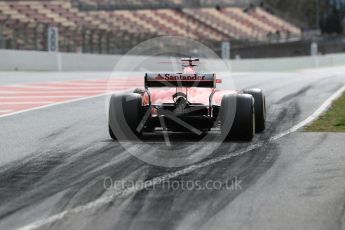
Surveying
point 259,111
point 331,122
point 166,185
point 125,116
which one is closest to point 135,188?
point 166,185

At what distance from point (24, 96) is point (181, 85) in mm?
8198

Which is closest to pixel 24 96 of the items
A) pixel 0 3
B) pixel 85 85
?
pixel 85 85

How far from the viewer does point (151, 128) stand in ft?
32.2

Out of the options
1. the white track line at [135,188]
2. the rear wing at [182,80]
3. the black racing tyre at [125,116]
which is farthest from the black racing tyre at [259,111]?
the black racing tyre at [125,116]

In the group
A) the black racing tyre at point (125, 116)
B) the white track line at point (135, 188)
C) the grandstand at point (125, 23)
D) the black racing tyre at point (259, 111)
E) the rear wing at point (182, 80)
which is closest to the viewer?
the white track line at point (135, 188)

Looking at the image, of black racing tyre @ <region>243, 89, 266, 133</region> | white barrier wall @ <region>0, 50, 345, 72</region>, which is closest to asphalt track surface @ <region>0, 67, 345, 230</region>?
black racing tyre @ <region>243, 89, 266, 133</region>

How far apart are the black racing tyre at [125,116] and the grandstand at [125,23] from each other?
24.0m

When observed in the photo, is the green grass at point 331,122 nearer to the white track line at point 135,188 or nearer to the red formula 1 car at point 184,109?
the white track line at point 135,188

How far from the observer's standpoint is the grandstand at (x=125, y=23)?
37.9 metres

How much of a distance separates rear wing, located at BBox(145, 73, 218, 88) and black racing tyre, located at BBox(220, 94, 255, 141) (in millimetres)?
544

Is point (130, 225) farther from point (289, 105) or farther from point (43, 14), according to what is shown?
point (43, 14)

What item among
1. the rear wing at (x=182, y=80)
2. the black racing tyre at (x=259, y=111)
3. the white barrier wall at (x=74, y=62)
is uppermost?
the rear wing at (x=182, y=80)

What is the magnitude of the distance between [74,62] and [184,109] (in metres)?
27.3

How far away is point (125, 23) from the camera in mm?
52125
